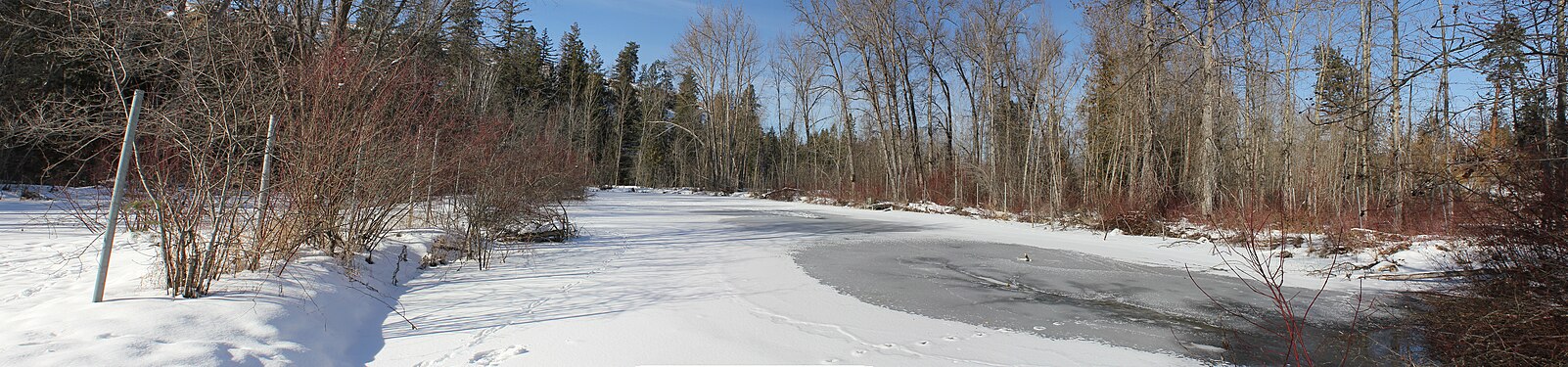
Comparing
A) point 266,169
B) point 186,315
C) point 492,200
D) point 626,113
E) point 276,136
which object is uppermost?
point 626,113

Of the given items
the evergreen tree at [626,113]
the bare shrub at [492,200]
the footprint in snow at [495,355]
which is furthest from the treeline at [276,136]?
the evergreen tree at [626,113]

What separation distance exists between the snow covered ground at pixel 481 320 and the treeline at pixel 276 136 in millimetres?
411

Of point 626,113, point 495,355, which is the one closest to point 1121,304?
point 495,355

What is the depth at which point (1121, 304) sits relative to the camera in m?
5.84

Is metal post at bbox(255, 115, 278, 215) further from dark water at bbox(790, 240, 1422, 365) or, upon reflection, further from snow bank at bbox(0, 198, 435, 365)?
dark water at bbox(790, 240, 1422, 365)

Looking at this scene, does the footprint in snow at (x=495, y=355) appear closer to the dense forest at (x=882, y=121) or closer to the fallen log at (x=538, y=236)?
the dense forest at (x=882, y=121)

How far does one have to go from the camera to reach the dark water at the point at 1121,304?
4.44m

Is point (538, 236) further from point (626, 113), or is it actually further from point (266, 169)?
point (626, 113)

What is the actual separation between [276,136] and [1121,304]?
707 cm

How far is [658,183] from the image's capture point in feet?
179

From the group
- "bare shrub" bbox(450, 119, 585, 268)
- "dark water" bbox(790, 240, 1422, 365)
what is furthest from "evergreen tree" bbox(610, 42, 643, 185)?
"dark water" bbox(790, 240, 1422, 365)

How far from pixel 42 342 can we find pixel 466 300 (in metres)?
2.40

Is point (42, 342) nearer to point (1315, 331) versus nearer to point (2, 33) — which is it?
point (1315, 331)

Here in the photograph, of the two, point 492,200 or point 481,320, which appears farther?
point 492,200
